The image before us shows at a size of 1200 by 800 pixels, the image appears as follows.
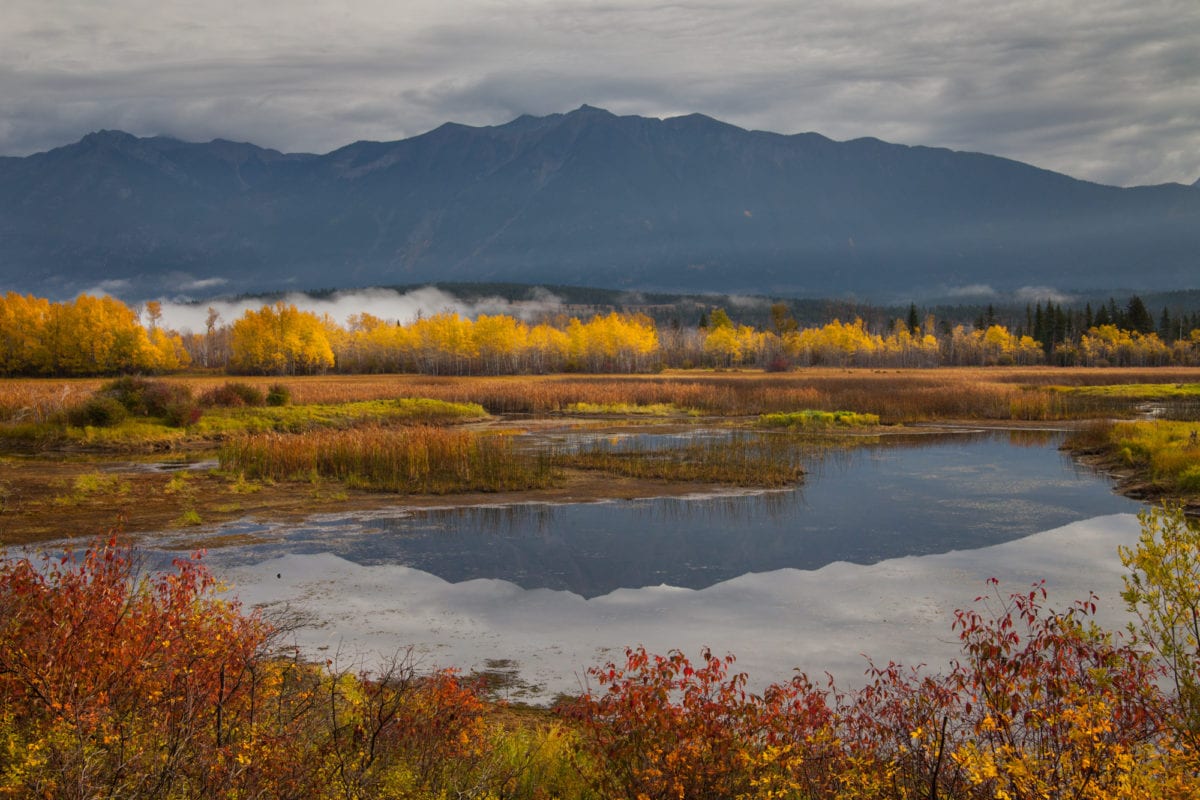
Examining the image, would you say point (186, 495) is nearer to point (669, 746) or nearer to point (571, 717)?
point (571, 717)

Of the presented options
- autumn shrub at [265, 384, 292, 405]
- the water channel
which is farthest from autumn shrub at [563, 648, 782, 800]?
autumn shrub at [265, 384, 292, 405]

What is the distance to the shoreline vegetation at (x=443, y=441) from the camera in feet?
81.5

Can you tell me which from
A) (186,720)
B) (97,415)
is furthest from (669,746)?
(97,415)

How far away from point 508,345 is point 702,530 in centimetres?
10581

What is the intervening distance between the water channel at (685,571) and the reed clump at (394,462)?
351 cm

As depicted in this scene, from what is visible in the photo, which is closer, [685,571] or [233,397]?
[685,571]

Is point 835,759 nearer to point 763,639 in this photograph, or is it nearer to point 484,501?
point 763,639

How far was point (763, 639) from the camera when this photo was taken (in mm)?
12297

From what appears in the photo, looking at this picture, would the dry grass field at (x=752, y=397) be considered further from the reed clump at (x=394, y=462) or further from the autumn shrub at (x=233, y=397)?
the reed clump at (x=394, y=462)

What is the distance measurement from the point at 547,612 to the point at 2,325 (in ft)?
303

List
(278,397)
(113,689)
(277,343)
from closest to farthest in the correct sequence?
1. (113,689)
2. (278,397)
3. (277,343)

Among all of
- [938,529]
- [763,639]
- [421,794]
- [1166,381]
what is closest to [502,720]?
[421,794]

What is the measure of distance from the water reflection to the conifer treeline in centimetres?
8052

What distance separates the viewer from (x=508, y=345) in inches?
4904
